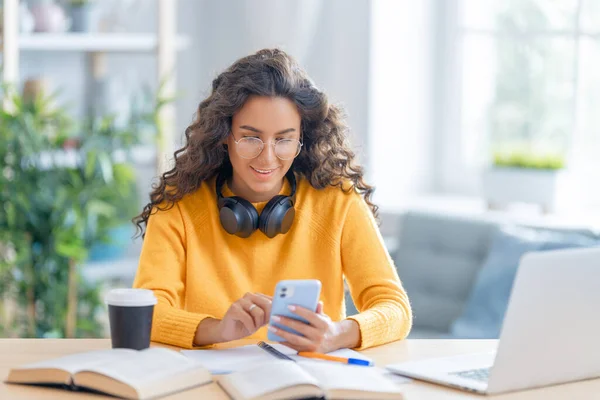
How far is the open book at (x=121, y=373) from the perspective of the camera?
4.69 feet

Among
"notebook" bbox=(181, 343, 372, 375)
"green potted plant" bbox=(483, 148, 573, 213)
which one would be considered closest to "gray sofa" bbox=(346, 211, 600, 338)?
"green potted plant" bbox=(483, 148, 573, 213)

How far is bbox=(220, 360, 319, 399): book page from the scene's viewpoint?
140 cm

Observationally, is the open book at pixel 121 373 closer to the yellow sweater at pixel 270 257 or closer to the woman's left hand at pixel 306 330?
the woman's left hand at pixel 306 330

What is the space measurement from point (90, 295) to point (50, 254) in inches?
9.2

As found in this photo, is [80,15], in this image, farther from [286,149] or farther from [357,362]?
[357,362]

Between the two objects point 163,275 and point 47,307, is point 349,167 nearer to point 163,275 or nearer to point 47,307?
point 163,275

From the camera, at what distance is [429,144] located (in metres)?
4.20

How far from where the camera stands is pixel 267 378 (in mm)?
1444

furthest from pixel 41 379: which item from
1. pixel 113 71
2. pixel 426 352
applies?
pixel 113 71

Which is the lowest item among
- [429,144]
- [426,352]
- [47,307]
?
[47,307]

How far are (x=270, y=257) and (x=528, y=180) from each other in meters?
1.81

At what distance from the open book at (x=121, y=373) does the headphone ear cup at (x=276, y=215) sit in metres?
→ 0.51

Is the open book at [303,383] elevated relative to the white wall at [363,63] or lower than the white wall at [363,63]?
lower

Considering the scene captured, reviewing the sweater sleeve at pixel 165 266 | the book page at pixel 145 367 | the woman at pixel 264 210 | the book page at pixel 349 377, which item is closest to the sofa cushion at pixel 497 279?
the woman at pixel 264 210
